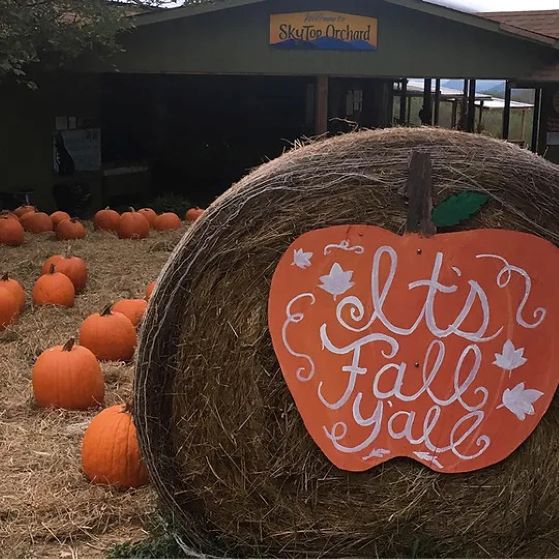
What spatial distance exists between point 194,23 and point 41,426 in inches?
332

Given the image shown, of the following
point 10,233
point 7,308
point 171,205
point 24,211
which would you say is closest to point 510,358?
point 7,308

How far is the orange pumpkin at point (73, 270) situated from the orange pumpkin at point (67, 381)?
2.76 meters

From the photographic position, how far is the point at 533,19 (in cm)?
1731

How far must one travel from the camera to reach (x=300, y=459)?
3.04 meters

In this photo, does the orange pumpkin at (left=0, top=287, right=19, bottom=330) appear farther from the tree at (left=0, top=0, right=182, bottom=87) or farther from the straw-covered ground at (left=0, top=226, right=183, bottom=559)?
the tree at (left=0, top=0, right=182, bottom=87)

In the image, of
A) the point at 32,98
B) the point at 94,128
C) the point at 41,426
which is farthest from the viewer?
the point at 94,128

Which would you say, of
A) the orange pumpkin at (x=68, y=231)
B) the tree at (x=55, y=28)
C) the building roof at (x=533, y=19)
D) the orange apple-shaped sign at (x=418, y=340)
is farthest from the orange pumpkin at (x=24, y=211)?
the building roof at (x=533, y=19)

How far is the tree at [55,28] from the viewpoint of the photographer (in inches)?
315

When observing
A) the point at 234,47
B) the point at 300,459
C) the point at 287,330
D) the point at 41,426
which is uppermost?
the point at 234,47

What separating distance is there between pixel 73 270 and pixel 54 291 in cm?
72

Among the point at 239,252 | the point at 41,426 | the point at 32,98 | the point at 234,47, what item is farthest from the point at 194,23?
the point at 239,252

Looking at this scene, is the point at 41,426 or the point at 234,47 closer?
the point at 41,426

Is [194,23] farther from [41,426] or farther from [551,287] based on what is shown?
[551,287]

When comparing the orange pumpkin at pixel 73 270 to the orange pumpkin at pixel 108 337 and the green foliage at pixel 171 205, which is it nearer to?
the orange pumpkin at pixel 108 337
